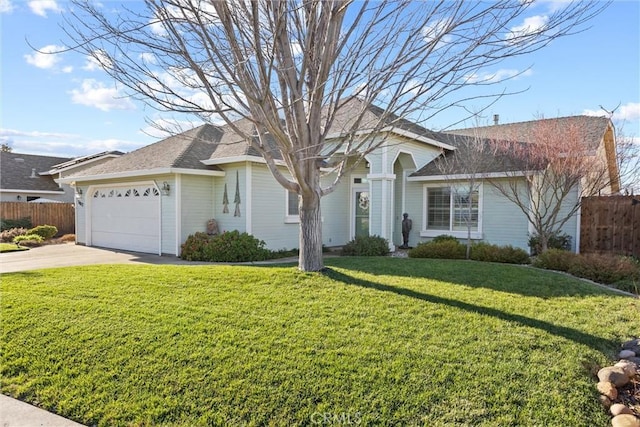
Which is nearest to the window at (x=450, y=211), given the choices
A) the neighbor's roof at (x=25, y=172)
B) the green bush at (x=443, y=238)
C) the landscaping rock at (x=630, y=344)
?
the green bush at (x=443, y=238)

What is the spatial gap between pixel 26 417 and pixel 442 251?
10.1 metres

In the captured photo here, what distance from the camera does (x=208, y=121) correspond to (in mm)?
6730

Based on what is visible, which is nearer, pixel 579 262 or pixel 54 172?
pixel 579 262

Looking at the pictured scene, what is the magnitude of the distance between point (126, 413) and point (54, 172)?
27.1 m

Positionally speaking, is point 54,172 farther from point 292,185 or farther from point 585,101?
point 585,101

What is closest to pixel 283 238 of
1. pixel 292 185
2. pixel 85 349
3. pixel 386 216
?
pixel 386 216

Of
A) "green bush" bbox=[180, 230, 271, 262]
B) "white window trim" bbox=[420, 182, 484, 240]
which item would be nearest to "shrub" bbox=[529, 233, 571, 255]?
"white window trim" bbox=[420, 182, 484, 240]

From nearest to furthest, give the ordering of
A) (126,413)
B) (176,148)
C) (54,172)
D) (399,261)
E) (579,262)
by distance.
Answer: (126,413) < (579,262) < (399,261) < (176,148) < (54,172)

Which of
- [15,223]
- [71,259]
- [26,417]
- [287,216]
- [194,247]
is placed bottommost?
[26,417]

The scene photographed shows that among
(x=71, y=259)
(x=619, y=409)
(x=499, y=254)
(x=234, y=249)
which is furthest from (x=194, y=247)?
(x=619, y=409)

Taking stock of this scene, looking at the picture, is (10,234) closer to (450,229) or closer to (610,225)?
(450,229)

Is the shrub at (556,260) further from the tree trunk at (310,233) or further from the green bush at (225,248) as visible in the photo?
the green bush at (225,248)

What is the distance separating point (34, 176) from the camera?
27.0 metres

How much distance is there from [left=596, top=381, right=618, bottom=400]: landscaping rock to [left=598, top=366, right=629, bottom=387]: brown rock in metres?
0.07
